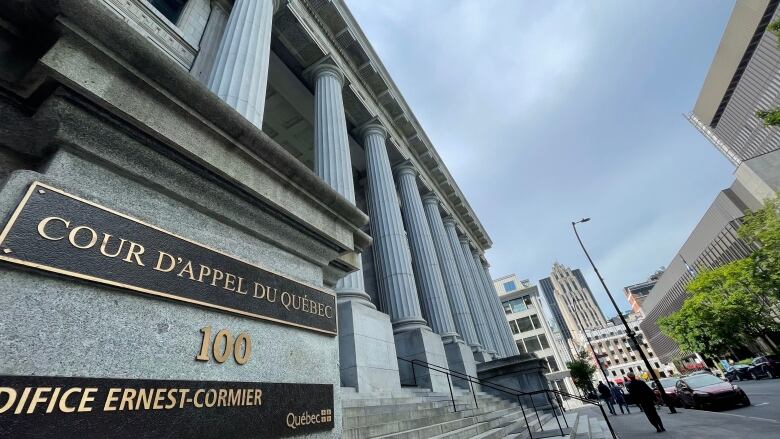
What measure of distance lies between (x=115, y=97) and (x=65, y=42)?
35cm

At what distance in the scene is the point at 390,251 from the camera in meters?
12.2

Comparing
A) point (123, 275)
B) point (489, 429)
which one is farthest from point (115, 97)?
point (489, 429)

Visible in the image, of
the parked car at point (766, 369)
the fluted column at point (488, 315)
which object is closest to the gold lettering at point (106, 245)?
the fluted column at point (488, 315)

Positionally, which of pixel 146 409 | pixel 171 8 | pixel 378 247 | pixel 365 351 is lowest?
pixel 146 409

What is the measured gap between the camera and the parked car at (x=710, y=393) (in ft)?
41.7

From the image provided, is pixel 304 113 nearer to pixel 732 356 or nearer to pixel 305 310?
pixel 305 310

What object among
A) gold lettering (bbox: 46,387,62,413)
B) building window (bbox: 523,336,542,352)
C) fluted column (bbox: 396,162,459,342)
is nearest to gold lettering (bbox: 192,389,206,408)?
gold lettering (bbox: 46,387,62,413)

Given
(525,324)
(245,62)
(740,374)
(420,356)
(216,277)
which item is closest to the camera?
(216,277)

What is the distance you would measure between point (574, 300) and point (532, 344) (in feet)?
401

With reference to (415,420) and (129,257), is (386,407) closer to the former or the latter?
(415,420)

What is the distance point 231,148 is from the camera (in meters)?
2.78

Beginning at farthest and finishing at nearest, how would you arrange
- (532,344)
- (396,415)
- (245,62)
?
(532,344) < (245,62) < (396,415)

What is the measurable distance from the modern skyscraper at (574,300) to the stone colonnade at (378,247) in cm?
15738

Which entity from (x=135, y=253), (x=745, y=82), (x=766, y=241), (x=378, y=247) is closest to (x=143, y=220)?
(x=135, y=253)
